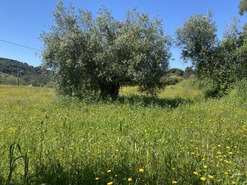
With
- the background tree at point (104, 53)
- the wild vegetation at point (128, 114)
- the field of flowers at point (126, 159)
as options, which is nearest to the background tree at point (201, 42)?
the wild vegetation at point (128, 114)

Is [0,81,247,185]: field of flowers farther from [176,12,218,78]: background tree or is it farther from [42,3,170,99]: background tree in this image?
[176,12,218,78]: background tree

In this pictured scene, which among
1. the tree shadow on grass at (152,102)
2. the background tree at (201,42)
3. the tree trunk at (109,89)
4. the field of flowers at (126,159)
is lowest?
the field of flowers at (126,159)

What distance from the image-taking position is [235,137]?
581cm

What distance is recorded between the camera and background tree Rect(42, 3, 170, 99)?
13906mm

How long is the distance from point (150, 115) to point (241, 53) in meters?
10.8

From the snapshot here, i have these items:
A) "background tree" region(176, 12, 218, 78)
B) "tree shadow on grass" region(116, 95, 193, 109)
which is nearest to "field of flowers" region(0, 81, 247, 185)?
"tree shadow on grass" region(116, 95, 193, 109)

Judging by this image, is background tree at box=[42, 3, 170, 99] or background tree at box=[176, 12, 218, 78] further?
background tree at box=[176, 12, 218, 78]

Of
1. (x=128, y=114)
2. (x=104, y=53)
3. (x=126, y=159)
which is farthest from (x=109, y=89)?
(x=126, y=159)

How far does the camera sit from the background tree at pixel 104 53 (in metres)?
13.9

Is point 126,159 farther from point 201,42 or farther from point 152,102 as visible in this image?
point 201,42

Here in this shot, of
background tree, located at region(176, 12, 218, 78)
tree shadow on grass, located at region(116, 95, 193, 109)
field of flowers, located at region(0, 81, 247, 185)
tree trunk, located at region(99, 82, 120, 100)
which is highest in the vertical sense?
background tree, located at region(176, 12, 218, 78)

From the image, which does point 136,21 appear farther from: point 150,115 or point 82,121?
point 82,121

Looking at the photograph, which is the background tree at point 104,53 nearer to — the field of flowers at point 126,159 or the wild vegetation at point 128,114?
the wild vegetation at point 128,114

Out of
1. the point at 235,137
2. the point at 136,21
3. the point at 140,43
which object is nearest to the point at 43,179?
the point at 235,137
